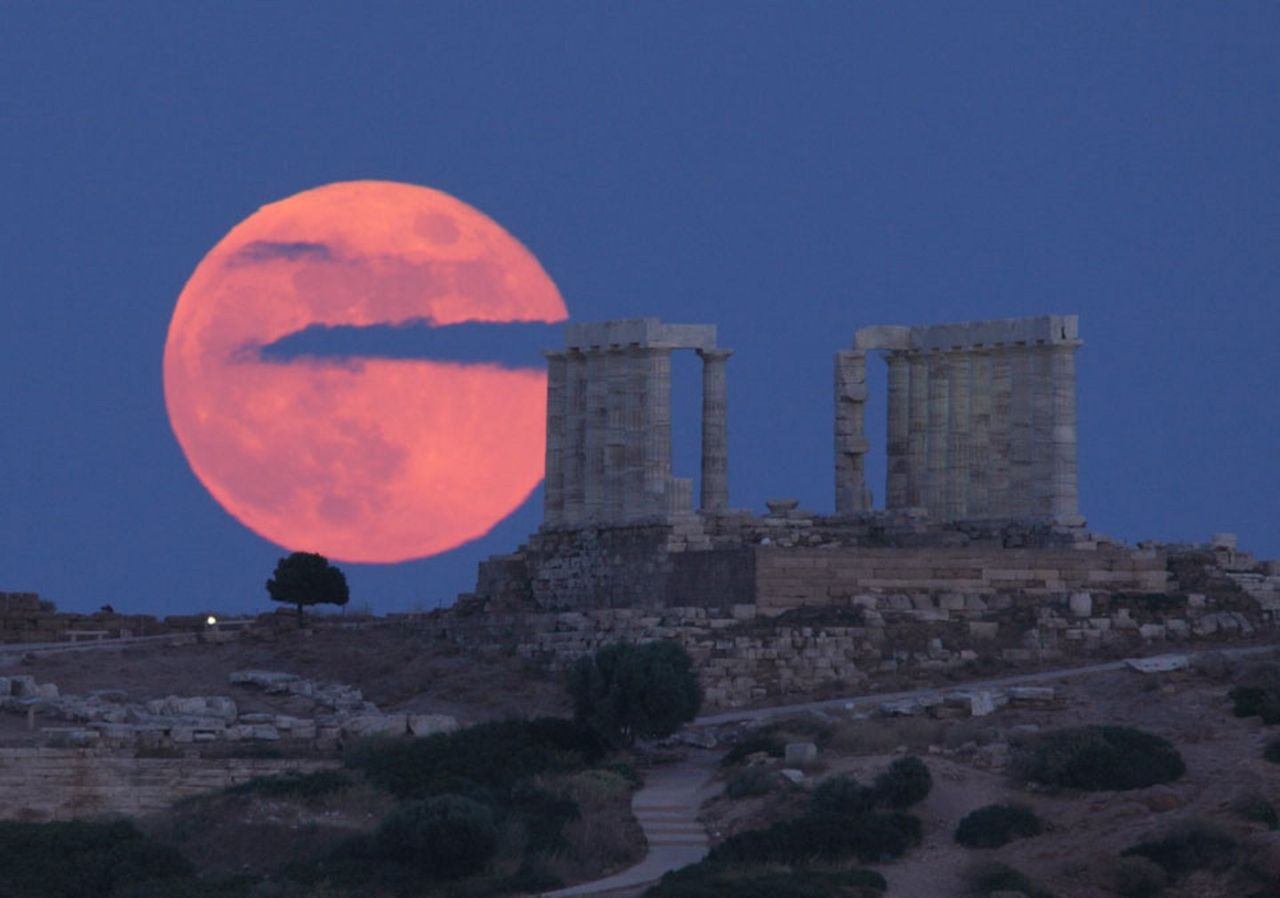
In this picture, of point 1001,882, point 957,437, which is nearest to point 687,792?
point 1001,882

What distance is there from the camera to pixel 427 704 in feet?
181

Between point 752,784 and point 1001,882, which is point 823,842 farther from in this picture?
point 752,784

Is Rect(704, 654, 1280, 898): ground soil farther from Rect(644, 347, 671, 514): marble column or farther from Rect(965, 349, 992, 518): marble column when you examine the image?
Rect(965, 349, 992, 518): marble column

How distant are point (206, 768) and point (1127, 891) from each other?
15.3 meters

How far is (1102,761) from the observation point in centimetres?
4244

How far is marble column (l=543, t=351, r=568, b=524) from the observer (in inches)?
2623

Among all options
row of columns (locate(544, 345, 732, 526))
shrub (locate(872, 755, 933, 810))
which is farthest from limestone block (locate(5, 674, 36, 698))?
shrub (locate(872, 755, 933, 810))

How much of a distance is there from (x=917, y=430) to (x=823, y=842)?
27.7 m

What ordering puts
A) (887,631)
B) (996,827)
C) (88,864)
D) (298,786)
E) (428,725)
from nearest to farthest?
(996,827)
(88,864)
(298,786)
(428,725)
(887,631)

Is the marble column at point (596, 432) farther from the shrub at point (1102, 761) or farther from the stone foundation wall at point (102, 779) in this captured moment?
the shrub at point (1102, 761)

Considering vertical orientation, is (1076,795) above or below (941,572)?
below

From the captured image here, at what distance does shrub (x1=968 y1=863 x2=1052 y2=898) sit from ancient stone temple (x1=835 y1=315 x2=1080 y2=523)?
25.8 meters

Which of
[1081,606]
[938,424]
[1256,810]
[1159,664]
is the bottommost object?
[1256,810]

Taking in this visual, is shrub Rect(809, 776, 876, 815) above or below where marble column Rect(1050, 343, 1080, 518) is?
below
